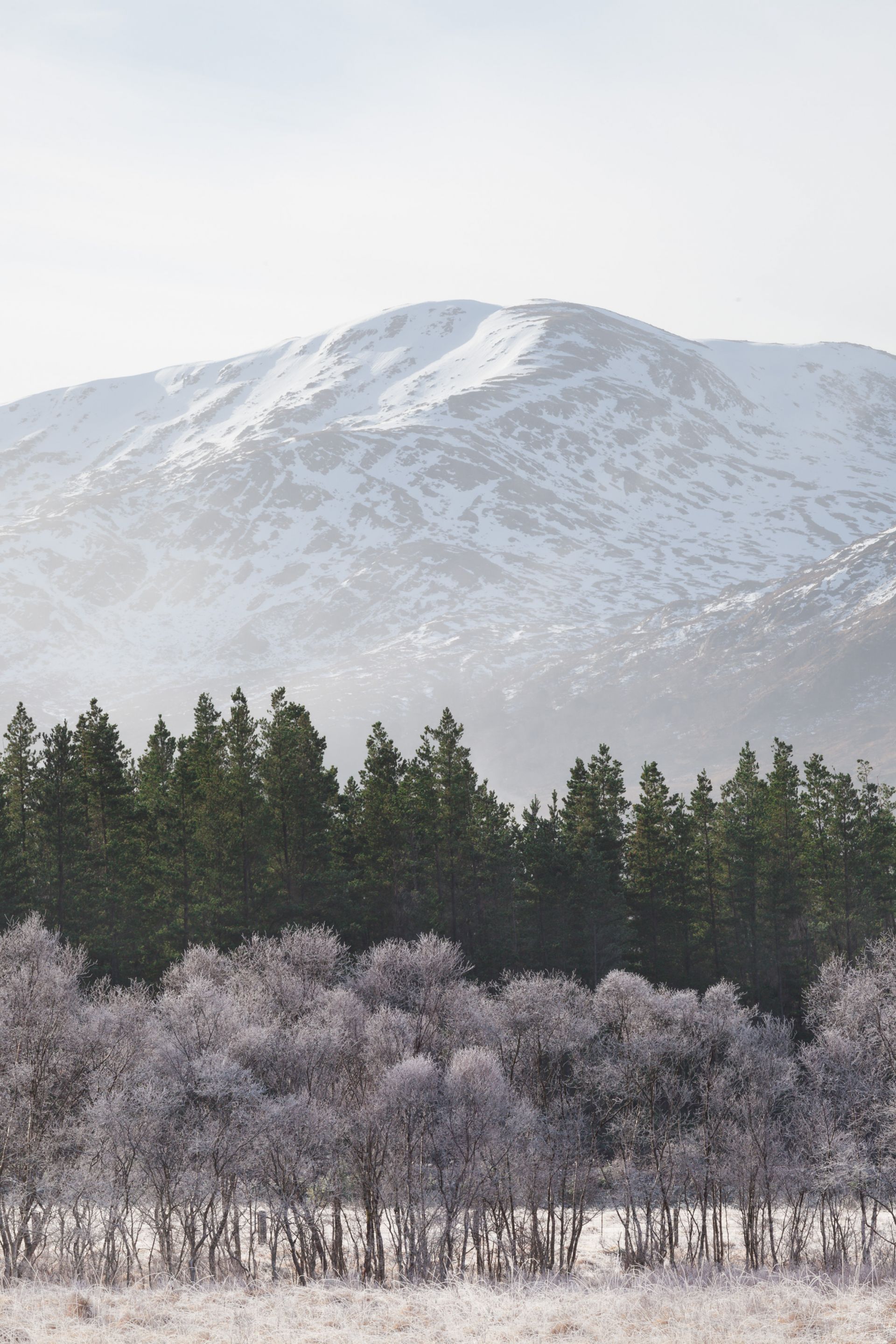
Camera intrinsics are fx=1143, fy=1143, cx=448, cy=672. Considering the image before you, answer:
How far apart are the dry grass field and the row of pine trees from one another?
38.3m

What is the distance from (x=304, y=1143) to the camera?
43.2 meters

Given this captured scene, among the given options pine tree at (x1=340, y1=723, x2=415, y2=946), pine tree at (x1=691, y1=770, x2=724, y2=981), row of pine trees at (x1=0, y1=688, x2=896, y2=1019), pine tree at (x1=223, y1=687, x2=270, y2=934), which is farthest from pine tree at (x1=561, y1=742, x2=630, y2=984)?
pine tree at (x1=223, y1=687, x2=270, y2=934)

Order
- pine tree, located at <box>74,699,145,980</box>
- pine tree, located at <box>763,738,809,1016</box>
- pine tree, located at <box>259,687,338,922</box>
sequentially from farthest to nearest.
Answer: pine tree, located at <box>763,738,809,1016</box>
pine tree, located at <box>259,687,338,922</box>
pine tree, located at <box>74,699,145,980</box>

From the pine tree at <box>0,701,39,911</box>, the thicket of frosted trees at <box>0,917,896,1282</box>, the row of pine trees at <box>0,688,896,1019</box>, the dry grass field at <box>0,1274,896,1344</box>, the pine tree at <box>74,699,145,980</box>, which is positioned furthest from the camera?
the row of pine trees at <box>0,688,896,1019</box>

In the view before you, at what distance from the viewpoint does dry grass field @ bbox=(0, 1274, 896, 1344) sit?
2742cm

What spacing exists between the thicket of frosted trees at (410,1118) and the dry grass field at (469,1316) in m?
7.59

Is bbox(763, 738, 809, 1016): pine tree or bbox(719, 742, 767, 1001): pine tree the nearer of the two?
bbox(719, 742, 767, 1001): pine tree

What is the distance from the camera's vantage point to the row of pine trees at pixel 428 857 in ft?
237

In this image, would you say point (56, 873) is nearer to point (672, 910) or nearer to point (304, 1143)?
point (304, 1143)

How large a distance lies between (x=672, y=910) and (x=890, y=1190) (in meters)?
29.2

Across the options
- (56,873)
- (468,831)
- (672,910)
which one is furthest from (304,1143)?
(672,910)

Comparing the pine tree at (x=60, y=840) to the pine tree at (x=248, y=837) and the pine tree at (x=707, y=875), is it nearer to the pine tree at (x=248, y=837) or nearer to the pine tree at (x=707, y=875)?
the pine tree at (x=248, y=837)

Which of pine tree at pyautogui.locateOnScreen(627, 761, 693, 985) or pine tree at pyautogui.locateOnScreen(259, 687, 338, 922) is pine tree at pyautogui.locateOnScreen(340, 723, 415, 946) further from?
pine tree at pyautogui.locateOnScreen(627, 761, 693, 985)

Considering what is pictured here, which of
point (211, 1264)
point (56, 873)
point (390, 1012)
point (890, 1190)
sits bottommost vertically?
point (890, 1190)
